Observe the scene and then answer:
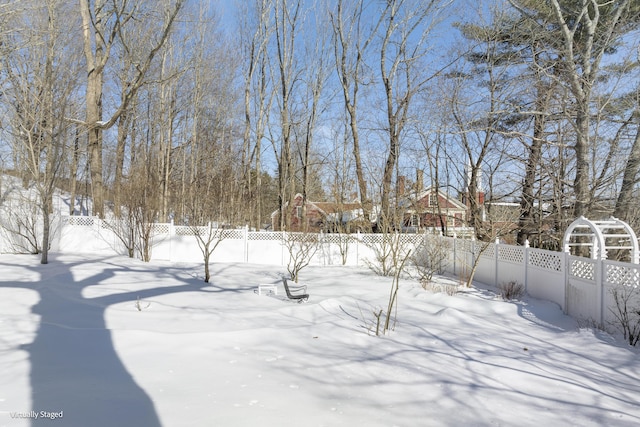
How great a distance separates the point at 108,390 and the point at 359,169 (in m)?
14.1

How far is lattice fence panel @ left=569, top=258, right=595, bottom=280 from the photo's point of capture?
612 cm

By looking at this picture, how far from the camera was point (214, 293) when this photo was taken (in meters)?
7.62

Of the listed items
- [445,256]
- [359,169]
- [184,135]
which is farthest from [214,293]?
[184,135]

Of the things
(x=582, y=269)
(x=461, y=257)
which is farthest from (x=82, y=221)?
(x=582, y=269)

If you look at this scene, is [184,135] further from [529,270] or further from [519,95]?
[529,270]

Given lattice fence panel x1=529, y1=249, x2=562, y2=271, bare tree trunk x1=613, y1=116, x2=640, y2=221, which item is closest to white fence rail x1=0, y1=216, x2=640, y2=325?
lattice fence panel x1=529, y1=249, x2=562, y2=271

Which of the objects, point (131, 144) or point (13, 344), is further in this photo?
point (131, 144)

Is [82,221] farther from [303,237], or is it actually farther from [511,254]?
[511,254]

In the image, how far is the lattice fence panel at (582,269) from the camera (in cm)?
612

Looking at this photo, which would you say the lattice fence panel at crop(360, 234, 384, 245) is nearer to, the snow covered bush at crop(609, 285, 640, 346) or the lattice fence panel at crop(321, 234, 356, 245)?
the lattice fence panel at crop(321, 234, 356, 245)

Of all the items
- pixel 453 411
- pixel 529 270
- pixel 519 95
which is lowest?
pixel 453 411

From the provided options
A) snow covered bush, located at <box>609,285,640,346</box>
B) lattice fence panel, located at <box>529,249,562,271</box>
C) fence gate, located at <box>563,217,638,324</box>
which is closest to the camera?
snow covered bush, located at <box>609,285,640,346</box>

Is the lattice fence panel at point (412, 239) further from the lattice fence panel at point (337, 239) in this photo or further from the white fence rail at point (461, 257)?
the lattice fence panel at point (337, 239)

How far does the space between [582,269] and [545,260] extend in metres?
1.13
